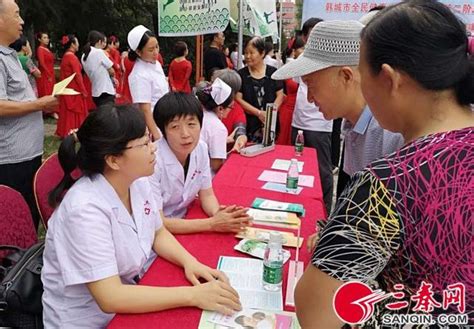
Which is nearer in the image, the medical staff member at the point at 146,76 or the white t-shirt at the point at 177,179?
the white t-shirt at the point at 177,179

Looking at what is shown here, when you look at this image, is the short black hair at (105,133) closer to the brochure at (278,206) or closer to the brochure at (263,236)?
the brochure at (263,236)

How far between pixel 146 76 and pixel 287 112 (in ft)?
4.29

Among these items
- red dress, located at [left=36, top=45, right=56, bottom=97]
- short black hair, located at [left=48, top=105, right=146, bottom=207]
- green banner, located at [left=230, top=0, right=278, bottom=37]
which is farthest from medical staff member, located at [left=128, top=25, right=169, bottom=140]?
red dress, located at [left=36, top=45, right=56, bottom=97]

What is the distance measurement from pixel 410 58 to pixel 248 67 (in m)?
3.34

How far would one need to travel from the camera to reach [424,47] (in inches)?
28.7

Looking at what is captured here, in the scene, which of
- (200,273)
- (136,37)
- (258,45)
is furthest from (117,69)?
(200,273)

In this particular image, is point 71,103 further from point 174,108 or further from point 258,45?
point 174,108

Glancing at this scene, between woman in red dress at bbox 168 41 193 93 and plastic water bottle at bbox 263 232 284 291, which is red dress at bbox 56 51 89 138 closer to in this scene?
woman in red dress at bbox 168 41 193 93

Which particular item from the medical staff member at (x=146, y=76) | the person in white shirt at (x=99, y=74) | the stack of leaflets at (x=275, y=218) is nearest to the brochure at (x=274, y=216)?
the stack of leaflets at (x=275, y=218)

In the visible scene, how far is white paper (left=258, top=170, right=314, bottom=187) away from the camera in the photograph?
253cm

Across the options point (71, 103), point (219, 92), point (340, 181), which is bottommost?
point (71, 103)

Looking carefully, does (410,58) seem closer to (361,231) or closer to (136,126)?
(361,231)

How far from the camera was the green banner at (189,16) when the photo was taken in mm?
4254

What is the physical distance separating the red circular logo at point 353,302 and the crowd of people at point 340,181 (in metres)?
0.01
